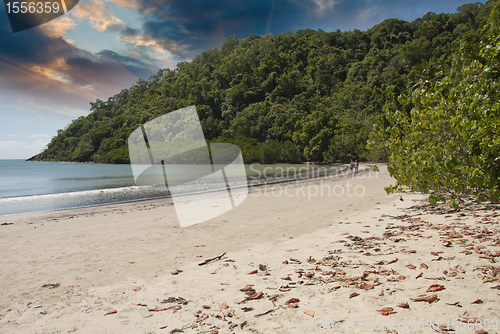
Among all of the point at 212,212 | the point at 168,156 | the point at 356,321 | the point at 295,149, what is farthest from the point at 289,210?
the point at 168,156

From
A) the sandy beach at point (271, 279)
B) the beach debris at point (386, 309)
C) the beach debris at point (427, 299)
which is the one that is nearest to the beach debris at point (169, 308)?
the sandy beach at point (271, 279)

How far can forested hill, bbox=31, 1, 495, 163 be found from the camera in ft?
191

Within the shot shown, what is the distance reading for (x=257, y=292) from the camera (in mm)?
3322

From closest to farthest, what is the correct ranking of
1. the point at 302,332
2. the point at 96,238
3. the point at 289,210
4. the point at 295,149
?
the point at 302,332 < the point at 96,238 < the point at 289,210 < the point at 295,149

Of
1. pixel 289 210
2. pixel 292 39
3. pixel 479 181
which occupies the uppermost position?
pixel 292 39

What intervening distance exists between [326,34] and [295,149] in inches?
2650

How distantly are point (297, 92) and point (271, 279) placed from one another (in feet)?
281

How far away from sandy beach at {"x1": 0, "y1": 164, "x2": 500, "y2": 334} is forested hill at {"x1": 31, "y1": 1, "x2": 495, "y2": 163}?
42041mm

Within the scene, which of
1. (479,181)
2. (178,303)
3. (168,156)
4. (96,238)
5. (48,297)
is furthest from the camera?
(168,156)

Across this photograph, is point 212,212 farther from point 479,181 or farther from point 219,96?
point 219,96

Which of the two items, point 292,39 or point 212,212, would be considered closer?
point 212,212

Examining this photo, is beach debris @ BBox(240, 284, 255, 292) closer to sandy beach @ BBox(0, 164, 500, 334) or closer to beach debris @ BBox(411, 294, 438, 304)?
sandy beach @ BBox(0, 164, 500, 334)

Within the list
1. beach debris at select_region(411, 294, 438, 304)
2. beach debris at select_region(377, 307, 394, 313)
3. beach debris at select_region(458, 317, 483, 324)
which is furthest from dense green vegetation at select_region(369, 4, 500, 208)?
beach debris at select_region(377, 307, 394, 313)

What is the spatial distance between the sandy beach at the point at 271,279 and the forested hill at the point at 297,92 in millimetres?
42041
